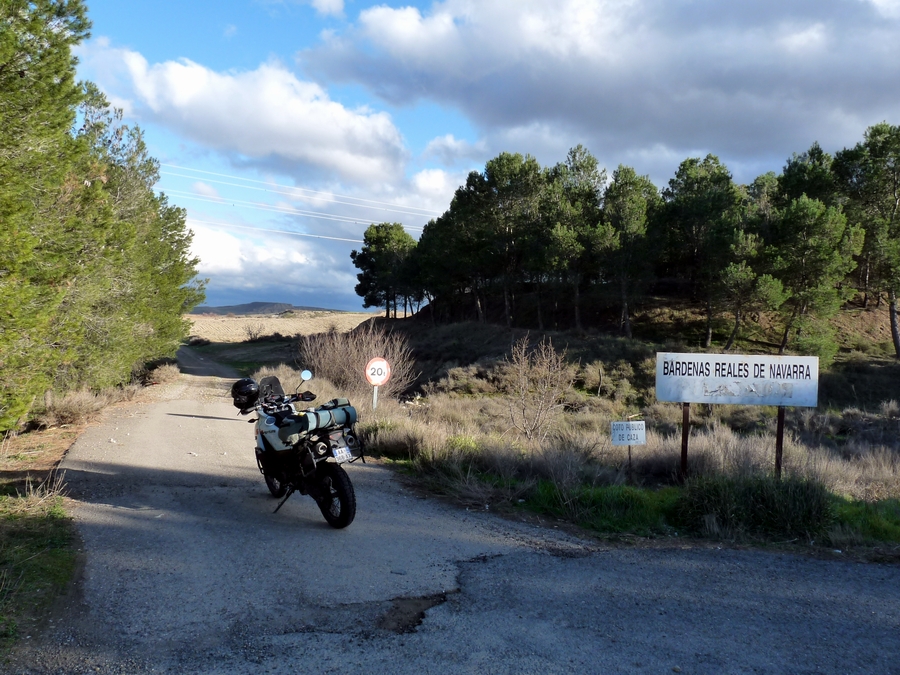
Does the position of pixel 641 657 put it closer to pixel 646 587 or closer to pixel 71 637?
pixel 646 587

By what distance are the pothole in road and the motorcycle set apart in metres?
1.72

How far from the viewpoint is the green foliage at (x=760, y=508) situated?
6.88 m

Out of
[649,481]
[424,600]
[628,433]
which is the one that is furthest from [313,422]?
[649,481]

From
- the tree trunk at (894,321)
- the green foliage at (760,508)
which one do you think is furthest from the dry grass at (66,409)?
the tree trunk at (894,321)

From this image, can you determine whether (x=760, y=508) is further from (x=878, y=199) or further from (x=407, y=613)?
(x=878, y=199)

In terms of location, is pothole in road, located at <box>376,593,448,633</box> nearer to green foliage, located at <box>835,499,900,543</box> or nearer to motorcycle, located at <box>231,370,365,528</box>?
motorcycle, located at <box>231,370,365,528</box>

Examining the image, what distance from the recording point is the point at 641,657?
3.97 m

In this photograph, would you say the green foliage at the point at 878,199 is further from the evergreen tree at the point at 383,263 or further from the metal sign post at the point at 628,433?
the evergreen tree at the point at 383,263

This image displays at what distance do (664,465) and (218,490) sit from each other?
270 inches

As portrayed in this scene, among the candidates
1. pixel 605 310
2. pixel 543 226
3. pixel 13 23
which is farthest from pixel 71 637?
pixel 605 310

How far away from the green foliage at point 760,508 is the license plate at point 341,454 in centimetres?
367

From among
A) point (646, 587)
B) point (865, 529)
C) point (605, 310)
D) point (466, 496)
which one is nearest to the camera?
point (646, 587)

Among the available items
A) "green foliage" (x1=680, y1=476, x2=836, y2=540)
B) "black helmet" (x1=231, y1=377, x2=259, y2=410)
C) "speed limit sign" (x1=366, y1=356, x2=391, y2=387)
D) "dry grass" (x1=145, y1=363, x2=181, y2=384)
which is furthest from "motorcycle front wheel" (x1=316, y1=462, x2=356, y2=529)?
"dry grass" (x1=145, y1=363, x2=181, y2=384)

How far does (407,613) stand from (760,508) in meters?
4.38
